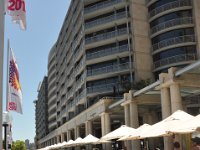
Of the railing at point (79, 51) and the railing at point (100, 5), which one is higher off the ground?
the railing at point (100, 5)

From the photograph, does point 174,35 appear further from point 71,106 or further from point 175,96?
point 175,96

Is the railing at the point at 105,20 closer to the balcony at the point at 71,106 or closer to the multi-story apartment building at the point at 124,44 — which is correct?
the multi-story apartment building at the point at 124,44

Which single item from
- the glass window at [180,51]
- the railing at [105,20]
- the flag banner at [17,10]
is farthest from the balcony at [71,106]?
the flag banner at [17,10]

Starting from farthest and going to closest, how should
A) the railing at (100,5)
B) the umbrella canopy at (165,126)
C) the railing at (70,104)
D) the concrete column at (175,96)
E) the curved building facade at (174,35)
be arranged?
the railing at (70,104) < the railing at (100,5) < the curved building facade at (174,35) < the concrete column at (175,96) < the umbrella canopy at (165,126)

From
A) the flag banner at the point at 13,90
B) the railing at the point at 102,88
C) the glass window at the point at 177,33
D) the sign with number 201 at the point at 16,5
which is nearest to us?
the sign with number 201 at the point at 16,5

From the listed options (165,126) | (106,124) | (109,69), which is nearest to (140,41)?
(109,69)

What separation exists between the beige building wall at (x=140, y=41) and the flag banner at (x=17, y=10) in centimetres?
4496

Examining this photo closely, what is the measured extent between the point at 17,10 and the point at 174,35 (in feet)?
145

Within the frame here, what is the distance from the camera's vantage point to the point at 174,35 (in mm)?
51469

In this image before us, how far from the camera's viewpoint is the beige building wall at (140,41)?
5444 centimetres

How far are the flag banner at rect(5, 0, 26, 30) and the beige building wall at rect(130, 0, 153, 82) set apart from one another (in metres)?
45.0

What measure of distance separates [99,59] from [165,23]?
10.9 meters

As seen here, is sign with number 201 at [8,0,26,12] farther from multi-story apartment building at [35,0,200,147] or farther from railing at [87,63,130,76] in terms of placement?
railing at [87,63,130,76]

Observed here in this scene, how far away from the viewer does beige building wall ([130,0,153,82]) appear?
54438 millimetres
